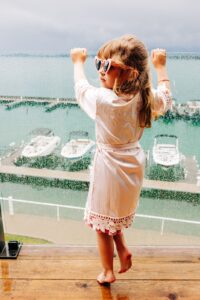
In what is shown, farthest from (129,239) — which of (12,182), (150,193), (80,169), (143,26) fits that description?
(143,26)

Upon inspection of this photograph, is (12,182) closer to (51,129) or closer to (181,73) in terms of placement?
(51,129)

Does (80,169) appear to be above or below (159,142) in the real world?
below

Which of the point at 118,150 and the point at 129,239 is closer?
the point at 118,150

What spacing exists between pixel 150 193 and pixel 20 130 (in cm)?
81

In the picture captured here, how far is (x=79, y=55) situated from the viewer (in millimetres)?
1256

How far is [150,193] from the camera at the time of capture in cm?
187

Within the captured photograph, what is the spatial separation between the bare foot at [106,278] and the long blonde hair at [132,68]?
68 cm

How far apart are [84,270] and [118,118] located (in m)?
0.79

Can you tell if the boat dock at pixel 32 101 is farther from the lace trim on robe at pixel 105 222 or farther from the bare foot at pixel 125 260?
the bare foot at pixel 125 260

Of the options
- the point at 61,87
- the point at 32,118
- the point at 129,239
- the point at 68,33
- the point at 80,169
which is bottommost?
the point at 129,239

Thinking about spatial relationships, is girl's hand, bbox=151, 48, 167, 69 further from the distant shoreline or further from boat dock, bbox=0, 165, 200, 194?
boat dock, bbox=0, 165, 200, 194

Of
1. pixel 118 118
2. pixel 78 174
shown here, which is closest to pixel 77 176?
pixel 78 174

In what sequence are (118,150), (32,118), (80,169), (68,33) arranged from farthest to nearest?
(80,169) → (32,118) → (68,33) → (118,150)

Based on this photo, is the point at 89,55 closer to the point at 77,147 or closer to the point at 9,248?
the point at 77,147
